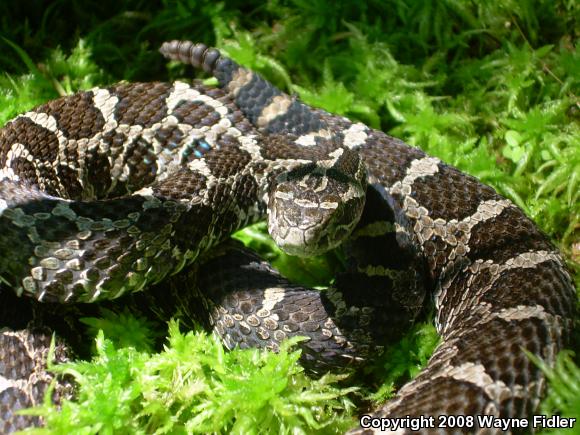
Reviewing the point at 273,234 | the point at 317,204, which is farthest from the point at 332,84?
the point at 273,234

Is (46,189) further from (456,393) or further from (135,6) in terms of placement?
(456,393)

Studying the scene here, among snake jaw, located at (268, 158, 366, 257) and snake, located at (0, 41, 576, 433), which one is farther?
snake jaw, located at (268, 158, 366, 257)

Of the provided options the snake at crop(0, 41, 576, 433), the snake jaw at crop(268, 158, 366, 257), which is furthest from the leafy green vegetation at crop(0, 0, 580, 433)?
the snake jaw at crop(268, 158, 366, 257)

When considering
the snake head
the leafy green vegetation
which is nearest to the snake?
the snake head

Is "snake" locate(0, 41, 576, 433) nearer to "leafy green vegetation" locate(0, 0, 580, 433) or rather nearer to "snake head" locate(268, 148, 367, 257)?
"snake head" locate(268, 148, 367, 257)

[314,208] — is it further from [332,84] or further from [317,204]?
[332,84]

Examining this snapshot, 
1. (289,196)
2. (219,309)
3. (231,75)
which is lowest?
(219,309)

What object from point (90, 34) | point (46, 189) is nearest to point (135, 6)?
point (90, 34)

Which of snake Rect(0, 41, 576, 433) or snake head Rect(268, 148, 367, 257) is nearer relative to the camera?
snake Rect(0, 41, 576, 433)
